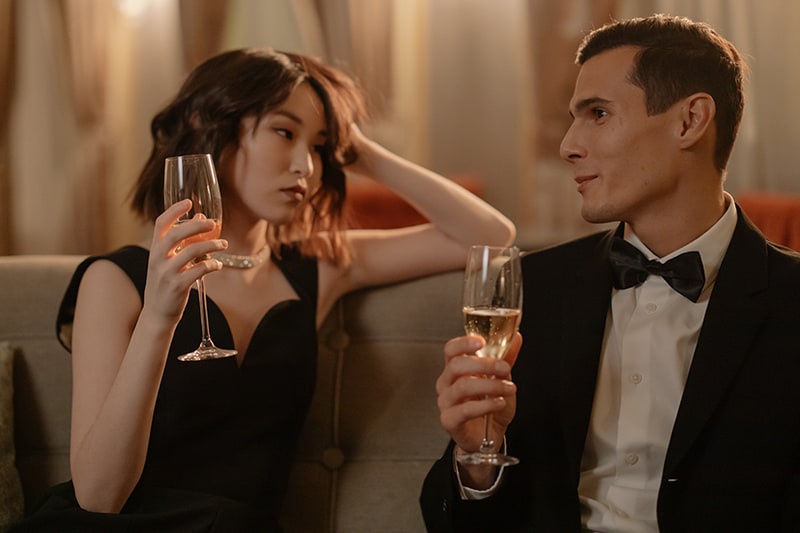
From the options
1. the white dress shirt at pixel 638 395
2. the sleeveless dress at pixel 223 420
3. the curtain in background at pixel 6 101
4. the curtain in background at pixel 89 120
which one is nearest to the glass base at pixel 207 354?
the sleeveless dress at pixel 223 420

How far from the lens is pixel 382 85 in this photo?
4844 mm

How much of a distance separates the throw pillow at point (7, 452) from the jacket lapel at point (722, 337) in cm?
124

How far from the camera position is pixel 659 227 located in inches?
70.3

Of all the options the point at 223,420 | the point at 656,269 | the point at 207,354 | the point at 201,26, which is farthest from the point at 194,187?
the point at 201,26

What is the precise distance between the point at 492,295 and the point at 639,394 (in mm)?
514

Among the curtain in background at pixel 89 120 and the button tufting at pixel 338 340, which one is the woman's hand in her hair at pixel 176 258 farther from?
the curtain in background at pixel 89 120

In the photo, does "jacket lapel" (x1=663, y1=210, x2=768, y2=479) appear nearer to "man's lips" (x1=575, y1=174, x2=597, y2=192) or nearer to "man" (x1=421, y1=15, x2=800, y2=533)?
"man" (x1=421, y1=15, x2=800, y2=533)

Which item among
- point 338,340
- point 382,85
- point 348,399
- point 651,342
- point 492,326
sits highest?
point 382,85

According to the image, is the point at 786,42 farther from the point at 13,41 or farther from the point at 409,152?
the point at 13,41

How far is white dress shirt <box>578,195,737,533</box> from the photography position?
1.65 m

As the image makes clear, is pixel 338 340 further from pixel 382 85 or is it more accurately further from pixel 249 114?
pixel 382 85

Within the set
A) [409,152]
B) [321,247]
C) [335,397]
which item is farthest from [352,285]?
[409,152]

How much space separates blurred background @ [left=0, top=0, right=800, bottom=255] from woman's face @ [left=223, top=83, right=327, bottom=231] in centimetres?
Result: 277

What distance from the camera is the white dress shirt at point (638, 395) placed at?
165cm
